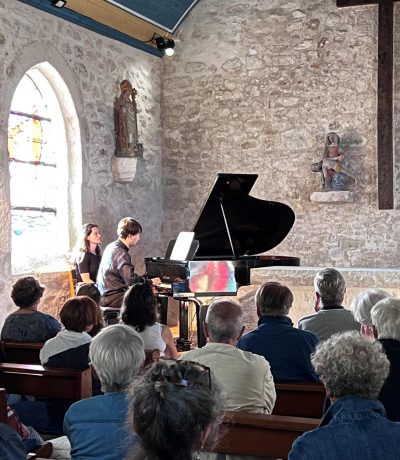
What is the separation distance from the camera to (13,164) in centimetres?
781

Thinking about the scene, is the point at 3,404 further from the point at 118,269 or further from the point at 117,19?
the point at 117,19

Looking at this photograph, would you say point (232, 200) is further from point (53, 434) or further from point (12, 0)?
point (53, 434)

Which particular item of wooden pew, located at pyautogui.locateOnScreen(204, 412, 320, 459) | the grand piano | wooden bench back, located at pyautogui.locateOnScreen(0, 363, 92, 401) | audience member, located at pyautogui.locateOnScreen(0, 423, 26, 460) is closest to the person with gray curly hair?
wooden pew, located at pyautogui.locateOnScreen(204, 412, 320, 459)

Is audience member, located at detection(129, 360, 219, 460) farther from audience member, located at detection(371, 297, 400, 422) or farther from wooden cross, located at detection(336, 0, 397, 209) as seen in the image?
wooden cross, located at detection(336, 0, 397, 209)

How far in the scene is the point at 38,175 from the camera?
8258 mm

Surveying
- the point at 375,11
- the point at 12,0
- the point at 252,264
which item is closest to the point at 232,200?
the point at 252,264

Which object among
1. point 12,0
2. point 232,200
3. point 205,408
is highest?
point 12,0

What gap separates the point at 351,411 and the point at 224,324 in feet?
3.77

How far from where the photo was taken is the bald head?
318 cm

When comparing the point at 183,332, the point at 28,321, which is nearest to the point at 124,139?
the point at 183,332

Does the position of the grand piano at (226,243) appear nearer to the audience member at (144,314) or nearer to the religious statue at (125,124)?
the religious statue at (125,124)

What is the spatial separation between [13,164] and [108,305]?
1.89 metres

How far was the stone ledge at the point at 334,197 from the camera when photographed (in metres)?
9.20

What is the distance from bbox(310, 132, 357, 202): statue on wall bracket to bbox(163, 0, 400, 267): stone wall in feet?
0.46
